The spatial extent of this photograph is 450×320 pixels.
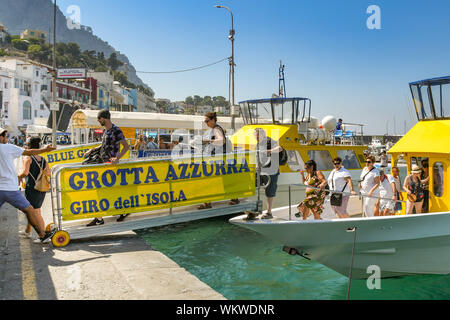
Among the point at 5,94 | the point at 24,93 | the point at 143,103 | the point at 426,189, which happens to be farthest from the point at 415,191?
the point at 143,103

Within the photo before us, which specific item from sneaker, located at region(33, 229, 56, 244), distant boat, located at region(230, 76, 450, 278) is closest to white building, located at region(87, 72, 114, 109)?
sneaker, located at region(33, 229, 56, 244)

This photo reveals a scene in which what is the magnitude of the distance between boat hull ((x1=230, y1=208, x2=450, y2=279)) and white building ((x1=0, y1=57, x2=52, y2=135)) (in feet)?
214

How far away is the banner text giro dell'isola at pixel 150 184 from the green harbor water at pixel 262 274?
55.5 inches

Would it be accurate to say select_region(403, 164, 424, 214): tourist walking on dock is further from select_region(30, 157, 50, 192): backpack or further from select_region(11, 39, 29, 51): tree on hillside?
select_region(11, 39, 29, 51): tree on hillside

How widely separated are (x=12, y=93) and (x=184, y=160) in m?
65.7

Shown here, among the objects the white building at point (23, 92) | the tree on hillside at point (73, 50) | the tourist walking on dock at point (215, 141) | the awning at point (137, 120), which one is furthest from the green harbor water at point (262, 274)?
the tree on hillside at point (73, 50)

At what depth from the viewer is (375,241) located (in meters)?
6.46

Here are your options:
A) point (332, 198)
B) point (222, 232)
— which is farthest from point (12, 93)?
point (332, 198)

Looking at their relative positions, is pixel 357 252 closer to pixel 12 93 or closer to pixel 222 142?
pixel 222 142

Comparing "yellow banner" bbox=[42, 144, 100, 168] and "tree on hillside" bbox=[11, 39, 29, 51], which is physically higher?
"tree on hillside" bbox=[11, 39, 29, 51]

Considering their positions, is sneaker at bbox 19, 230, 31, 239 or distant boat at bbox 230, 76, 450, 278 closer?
distant boat at bbox 230, 76, 450, 278

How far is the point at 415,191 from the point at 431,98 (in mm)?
2159

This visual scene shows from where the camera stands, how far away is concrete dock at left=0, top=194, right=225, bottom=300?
179 inches
